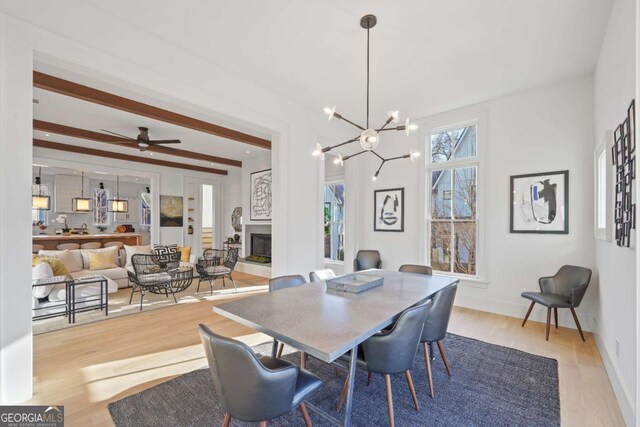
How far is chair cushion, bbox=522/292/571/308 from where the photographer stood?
312 cm

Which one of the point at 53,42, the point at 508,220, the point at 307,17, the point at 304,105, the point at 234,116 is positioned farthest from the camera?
the point at 304,105

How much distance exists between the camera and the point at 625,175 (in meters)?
1.96

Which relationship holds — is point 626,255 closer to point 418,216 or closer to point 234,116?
point 418,216

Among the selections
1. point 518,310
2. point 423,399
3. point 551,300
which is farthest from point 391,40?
point 518,310

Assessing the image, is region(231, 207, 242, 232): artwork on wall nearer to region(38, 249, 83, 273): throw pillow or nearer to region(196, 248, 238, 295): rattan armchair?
region(196, 248, 238, 295): rattan armchair

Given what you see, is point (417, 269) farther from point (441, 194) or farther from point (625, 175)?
point (625, 175)

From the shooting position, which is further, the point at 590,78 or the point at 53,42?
the point at 590,78

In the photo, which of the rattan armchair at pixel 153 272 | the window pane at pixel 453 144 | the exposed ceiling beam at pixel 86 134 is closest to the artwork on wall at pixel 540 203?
the window pane at pixel 453 144

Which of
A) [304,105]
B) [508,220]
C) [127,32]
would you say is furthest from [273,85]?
[508,220]

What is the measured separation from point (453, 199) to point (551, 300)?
1889 mm

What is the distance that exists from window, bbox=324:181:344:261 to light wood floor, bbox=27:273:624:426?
120 inches

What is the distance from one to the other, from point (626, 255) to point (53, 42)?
4.46 m

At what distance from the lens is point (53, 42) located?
7.15ft

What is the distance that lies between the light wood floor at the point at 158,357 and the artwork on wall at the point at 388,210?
5.60 feet
